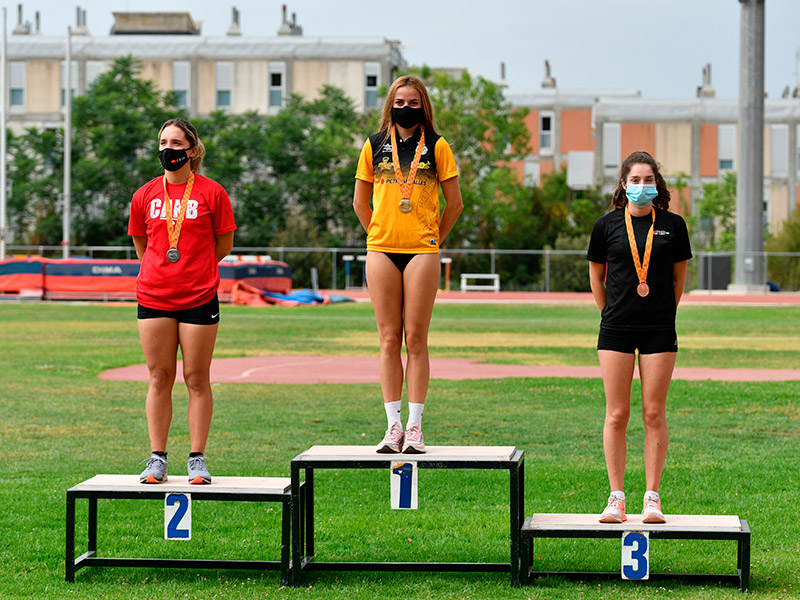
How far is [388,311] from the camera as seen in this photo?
6.67 meters

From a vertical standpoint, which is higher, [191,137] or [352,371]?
[191,137]

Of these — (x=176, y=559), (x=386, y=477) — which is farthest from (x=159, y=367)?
(x=386, y=477)

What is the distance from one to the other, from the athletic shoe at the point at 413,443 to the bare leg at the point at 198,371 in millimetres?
1083

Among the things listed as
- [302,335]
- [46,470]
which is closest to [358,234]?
[302,335]

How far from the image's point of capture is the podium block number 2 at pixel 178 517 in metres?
6.28

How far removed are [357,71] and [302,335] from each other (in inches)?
1359

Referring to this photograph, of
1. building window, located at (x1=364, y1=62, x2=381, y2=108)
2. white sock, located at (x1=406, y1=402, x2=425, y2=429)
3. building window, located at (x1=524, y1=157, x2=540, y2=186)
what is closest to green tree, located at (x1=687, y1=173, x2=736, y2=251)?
building window, located at (x1=524, y1=157, x2=540, y2=186)

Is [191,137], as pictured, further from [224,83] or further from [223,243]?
[224,83]

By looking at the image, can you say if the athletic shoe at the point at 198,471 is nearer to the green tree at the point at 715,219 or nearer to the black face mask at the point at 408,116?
the black face mask at the point at 408,116

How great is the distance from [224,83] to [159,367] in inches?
2118

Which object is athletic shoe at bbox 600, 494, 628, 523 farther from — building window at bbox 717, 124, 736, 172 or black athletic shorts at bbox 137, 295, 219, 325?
building window at bbox 717, 124, 736, 172

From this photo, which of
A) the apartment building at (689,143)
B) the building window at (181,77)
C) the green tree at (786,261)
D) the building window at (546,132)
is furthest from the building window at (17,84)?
the green tree at (786,261)

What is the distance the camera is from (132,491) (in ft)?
20.8

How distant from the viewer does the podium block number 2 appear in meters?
6.28
